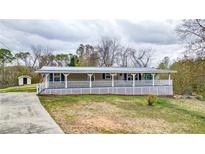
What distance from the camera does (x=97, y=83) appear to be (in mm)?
14461

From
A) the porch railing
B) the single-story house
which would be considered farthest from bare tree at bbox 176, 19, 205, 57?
the porch railing

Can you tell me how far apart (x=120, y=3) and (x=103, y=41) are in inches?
732

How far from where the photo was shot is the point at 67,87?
44.6ft

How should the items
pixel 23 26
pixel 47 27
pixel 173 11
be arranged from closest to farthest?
pixel 173 11 < pixel 23 26 < pixel 47 27

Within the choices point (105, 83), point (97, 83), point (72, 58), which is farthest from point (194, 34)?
point (72, 58)

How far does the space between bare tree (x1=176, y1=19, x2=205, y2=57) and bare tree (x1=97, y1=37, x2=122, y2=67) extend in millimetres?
13711

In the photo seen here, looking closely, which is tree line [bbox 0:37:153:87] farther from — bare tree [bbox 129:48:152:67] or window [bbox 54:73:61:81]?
window [bbox 54:73:61:81]

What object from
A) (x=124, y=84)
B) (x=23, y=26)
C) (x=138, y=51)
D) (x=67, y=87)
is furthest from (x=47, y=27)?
(x=138, y=51)

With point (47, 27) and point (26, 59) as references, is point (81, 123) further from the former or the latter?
point (26, 59)

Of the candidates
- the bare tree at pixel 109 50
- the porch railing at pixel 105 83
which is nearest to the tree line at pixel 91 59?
the bare tree at pixel 109 50

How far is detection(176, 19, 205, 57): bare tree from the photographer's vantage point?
28.4 feet

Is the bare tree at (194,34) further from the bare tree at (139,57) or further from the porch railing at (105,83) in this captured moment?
the bare tree at (139,57)

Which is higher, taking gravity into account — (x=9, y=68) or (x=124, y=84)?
(x=9, y=68)

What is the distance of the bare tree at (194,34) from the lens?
865cm
